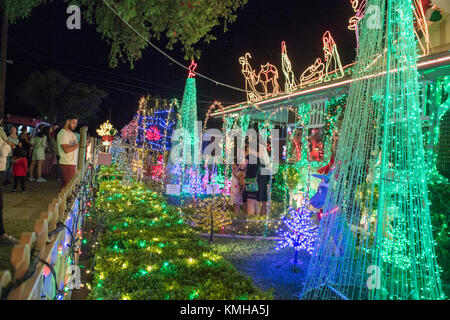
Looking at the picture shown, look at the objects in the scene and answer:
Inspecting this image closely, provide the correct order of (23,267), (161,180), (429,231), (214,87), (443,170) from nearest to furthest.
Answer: (23,267)
(429,231)
(443,170)
(161,180)
(214,87)

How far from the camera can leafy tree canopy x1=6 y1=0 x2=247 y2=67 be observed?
5.34m

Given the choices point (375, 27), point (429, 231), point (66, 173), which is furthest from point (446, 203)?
point (66, 173)

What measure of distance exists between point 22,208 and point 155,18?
4773 mm

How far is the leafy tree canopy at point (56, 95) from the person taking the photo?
31.2m

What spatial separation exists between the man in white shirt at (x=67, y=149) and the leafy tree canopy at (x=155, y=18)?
142cm

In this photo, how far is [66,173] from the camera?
608 cm

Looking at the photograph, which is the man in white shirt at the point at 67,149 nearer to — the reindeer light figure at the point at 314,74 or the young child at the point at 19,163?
the young child at the point at 19,163

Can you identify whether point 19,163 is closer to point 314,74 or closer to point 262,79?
point 262,79

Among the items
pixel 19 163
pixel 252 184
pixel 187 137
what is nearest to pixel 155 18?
pixel 252 184

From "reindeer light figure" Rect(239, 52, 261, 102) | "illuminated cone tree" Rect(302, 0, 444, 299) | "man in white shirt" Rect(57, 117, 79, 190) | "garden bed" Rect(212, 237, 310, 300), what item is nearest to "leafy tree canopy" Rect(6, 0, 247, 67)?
"man in white shirt" Rect(57, 117, 79, 190)

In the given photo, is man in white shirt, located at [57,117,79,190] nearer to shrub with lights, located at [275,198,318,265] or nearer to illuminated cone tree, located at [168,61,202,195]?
shrub with lights, located at [275,198,318,265]

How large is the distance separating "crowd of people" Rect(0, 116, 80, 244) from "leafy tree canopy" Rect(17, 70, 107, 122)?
20.3 m
